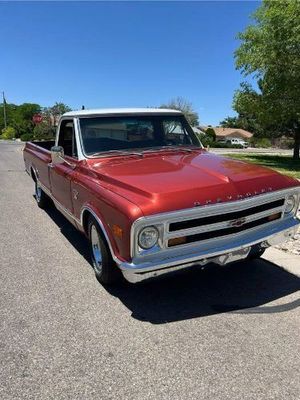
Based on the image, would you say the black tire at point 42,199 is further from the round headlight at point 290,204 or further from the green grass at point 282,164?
the green grass at point 282,164

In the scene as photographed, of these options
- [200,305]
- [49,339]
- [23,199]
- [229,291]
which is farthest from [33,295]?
[23,199]

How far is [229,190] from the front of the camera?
12.9ft

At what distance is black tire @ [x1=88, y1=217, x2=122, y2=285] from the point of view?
417 centimetres

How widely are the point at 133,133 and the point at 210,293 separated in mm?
2297

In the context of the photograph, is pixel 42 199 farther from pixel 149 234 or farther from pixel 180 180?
pixel 149 234

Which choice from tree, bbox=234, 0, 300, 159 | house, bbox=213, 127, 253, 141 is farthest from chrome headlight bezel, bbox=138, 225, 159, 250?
house, bbox=213, 127, 253, 141

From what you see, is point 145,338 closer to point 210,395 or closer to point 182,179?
point 210,395

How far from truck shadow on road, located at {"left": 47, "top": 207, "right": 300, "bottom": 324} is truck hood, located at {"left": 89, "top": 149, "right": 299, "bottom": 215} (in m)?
0.67

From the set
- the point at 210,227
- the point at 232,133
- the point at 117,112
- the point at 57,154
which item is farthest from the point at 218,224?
the point at 232,133

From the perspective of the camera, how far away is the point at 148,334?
11.7ft

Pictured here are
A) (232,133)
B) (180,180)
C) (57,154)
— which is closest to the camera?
(180,180)

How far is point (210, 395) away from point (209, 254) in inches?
49.7

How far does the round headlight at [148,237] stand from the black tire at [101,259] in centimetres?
67

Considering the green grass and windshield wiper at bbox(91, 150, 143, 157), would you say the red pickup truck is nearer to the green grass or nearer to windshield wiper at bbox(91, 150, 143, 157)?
windshield wiper at bbox(91, 150, 143, 157)
